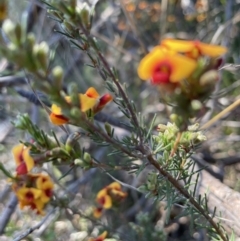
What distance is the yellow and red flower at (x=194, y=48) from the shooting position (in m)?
0.65

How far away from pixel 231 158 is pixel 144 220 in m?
0.79

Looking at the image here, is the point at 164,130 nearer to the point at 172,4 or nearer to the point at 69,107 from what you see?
the point at 69,107

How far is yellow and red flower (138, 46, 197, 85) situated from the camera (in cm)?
63

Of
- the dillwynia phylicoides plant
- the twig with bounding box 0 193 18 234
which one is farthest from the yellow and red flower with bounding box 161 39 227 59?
the twig with bounding box 0 193 18 234

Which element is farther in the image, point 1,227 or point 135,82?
point 135,82

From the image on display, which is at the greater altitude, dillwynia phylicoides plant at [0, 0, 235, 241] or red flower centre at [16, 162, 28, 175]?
dillwynia phylicoides plant at [0, 0, 235, 241]

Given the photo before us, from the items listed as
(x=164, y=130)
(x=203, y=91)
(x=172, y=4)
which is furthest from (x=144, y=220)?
(x=172, y=4)

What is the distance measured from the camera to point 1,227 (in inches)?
58.1

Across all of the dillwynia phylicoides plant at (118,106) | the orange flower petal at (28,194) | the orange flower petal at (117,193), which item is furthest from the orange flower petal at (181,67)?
the orange flower petal at (117,193)

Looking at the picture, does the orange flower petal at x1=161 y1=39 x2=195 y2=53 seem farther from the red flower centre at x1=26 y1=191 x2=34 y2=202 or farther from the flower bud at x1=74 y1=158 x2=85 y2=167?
the red flower centre at x1=26 y1=191 x2=34 y2=202

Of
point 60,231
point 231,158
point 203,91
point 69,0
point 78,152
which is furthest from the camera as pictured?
point 231,158

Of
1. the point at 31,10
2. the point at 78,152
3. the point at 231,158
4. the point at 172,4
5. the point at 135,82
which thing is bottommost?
the point at 78,152

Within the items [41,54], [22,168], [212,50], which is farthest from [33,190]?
[212,50]

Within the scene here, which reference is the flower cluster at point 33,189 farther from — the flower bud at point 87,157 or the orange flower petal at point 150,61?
the orange flower petal at point 150,61
